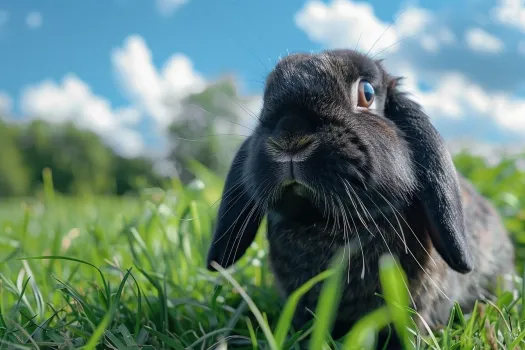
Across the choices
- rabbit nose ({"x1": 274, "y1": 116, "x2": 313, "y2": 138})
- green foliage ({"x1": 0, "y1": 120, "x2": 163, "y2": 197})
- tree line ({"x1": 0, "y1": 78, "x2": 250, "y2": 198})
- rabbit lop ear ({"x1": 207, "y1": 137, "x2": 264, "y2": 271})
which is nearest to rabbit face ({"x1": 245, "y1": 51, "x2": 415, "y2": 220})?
rabbit nose ({"x1": 274, "y1": 116, "x2": 313, "y2": 138})

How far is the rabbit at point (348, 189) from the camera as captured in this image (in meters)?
2.04

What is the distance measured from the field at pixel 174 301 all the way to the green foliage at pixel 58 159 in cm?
3419

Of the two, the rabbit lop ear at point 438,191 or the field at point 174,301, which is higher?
the rabbit lop ear at point 438,191

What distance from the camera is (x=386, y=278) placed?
4.25 ft

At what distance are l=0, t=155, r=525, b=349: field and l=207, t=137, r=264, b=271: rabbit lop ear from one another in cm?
11

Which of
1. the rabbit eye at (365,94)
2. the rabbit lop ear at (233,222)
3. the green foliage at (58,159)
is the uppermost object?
the rabbit eye at (365,94)

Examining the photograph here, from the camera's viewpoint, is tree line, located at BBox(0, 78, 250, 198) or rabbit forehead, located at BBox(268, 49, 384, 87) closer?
rabbit forehead, located at BBox(268, 49, 384, 87)

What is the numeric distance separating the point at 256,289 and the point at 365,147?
3.84 feet

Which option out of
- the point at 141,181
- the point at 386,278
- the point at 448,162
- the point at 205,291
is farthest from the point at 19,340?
the point at 141,181

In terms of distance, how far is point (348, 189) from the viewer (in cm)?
206

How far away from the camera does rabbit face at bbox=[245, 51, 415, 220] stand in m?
1.99

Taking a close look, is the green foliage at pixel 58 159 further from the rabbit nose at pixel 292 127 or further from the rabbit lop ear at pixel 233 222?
the rabbit nose at pixel 292 127

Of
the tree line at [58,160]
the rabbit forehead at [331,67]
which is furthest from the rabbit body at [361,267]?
the tree line at [58,160]

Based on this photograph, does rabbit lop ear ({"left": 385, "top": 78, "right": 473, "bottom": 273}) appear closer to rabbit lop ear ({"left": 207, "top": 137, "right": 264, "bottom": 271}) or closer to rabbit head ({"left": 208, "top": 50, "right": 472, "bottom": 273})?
rabbit head ({"left": 208, "top": 50, "right": 472, "bottom": 273})
